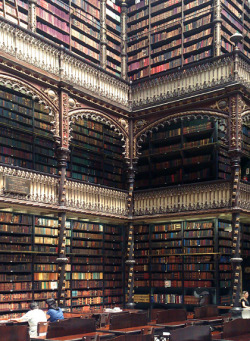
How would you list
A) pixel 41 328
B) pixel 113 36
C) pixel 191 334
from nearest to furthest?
1. pixel 191 334
2. pixel 41 328
3. pixel 113 36

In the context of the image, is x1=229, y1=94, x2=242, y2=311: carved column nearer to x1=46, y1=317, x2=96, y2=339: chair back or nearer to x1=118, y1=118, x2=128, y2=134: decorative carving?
x1=118, y1=118, x2=128, y2=134: decorative carving

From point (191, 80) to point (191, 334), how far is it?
7.14 meters

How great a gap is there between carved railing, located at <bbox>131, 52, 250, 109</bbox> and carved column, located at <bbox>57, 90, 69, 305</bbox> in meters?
2.25

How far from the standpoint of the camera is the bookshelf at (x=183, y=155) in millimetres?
10805

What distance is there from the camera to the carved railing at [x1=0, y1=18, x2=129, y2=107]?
846 cm

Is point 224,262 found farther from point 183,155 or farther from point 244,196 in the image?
point 183,155

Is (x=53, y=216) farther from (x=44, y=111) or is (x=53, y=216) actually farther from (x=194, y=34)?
(x=194, y=34)

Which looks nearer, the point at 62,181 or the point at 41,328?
the point at 41,328

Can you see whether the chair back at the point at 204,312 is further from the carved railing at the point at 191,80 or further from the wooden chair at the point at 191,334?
the carved railing at the point at 191,80

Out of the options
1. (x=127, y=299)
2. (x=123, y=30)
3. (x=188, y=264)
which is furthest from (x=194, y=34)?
(x=127, y=299)

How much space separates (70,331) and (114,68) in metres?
8.76

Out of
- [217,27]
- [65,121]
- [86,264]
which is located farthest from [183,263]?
[217,27]

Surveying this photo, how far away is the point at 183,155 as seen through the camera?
36.6 ft

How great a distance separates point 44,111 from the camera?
1029 centimetres
